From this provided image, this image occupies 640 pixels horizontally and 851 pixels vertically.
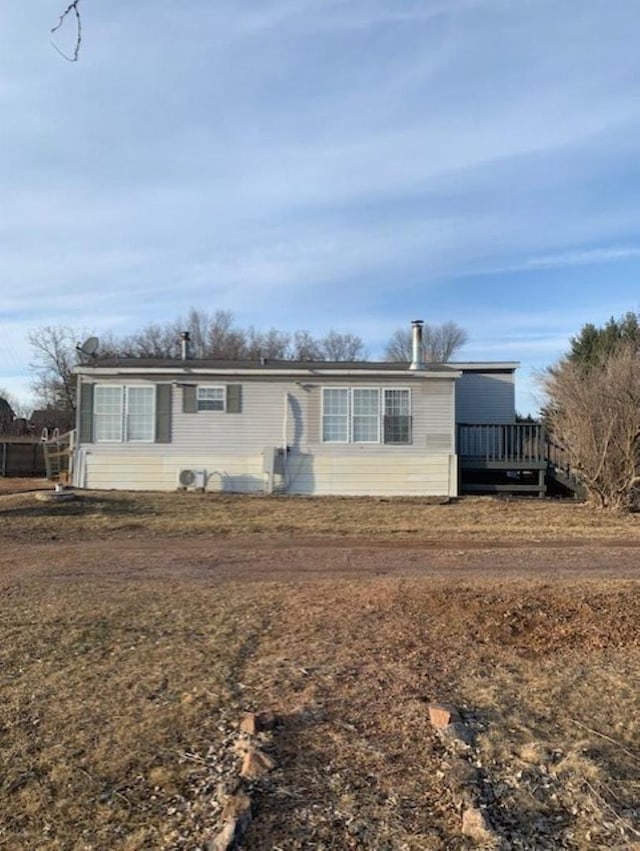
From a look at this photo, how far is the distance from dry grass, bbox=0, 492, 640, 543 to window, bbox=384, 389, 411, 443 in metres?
1.80

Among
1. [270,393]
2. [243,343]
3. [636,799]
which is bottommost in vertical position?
[636,799]

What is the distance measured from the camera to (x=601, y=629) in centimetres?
522

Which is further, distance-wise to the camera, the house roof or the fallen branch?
the house roof

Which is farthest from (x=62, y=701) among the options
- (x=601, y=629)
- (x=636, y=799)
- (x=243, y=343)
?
(x=243, y=343)

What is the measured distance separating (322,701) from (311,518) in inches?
358

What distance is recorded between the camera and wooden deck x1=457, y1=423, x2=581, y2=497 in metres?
17.1

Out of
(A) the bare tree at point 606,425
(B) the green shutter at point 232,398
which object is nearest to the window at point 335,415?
(B) the green shutter at point 232,398

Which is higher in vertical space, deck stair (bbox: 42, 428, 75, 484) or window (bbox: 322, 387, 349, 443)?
window (bbox: 322, 387, 349, 443)

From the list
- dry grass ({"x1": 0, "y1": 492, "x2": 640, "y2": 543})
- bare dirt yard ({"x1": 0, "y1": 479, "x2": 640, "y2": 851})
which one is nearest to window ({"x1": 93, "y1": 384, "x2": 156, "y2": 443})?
dry grass ({"x1": 0, "y1": 492, "x2": 640, "y2": 543})

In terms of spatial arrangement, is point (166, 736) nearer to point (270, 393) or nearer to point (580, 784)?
point (580, 784)

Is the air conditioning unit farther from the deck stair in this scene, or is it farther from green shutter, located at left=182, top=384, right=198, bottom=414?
the deck stair

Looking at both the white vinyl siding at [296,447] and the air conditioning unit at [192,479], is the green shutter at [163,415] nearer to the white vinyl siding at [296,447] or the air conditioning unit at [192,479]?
the white vinyl siding at [296,447]

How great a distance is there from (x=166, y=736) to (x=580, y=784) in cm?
185

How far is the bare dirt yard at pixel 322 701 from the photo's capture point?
8.91ft
